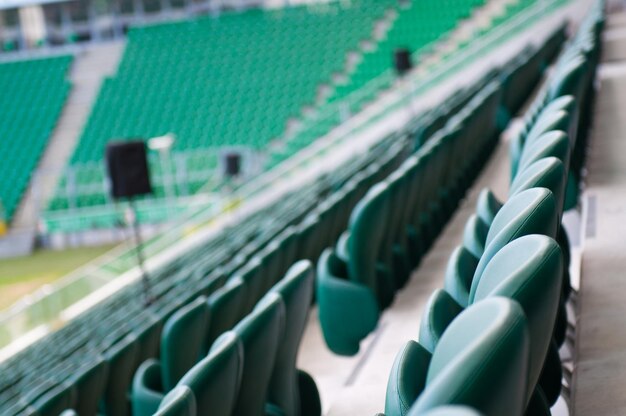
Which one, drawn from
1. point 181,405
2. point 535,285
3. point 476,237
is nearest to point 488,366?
point 535,285

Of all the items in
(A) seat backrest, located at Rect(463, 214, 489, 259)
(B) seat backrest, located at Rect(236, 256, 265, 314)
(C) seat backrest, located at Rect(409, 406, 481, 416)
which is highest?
(C) seat backrest, located at Rect(409, 406, 481, 416)

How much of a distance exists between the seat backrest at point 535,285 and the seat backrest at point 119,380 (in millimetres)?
1762

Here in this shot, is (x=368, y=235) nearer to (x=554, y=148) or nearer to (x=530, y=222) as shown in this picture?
(x=554, y=148)

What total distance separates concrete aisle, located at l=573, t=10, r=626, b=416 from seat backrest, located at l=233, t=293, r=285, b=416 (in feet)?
1.60

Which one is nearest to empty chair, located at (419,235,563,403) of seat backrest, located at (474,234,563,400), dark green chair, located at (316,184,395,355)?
seat backrest, located at (474,234,563,400)

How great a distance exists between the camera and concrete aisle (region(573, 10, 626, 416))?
134cm

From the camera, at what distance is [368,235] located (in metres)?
2.33

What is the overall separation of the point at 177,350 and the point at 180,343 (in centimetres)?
2

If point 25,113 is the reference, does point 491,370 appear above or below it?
above

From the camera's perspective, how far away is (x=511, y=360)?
677 millimetres

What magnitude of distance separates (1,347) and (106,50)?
1269 centimetres

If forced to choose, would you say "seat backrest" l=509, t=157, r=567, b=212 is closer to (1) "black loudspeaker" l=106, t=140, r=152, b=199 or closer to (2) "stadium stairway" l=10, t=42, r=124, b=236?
(1) "black loudspeaker" l=106, t=140, r=152, b=199

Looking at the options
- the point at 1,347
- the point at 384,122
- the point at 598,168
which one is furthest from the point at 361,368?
the point at 384,122

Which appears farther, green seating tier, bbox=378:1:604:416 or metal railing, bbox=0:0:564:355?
metal railing, bbox=0:0:564:355
